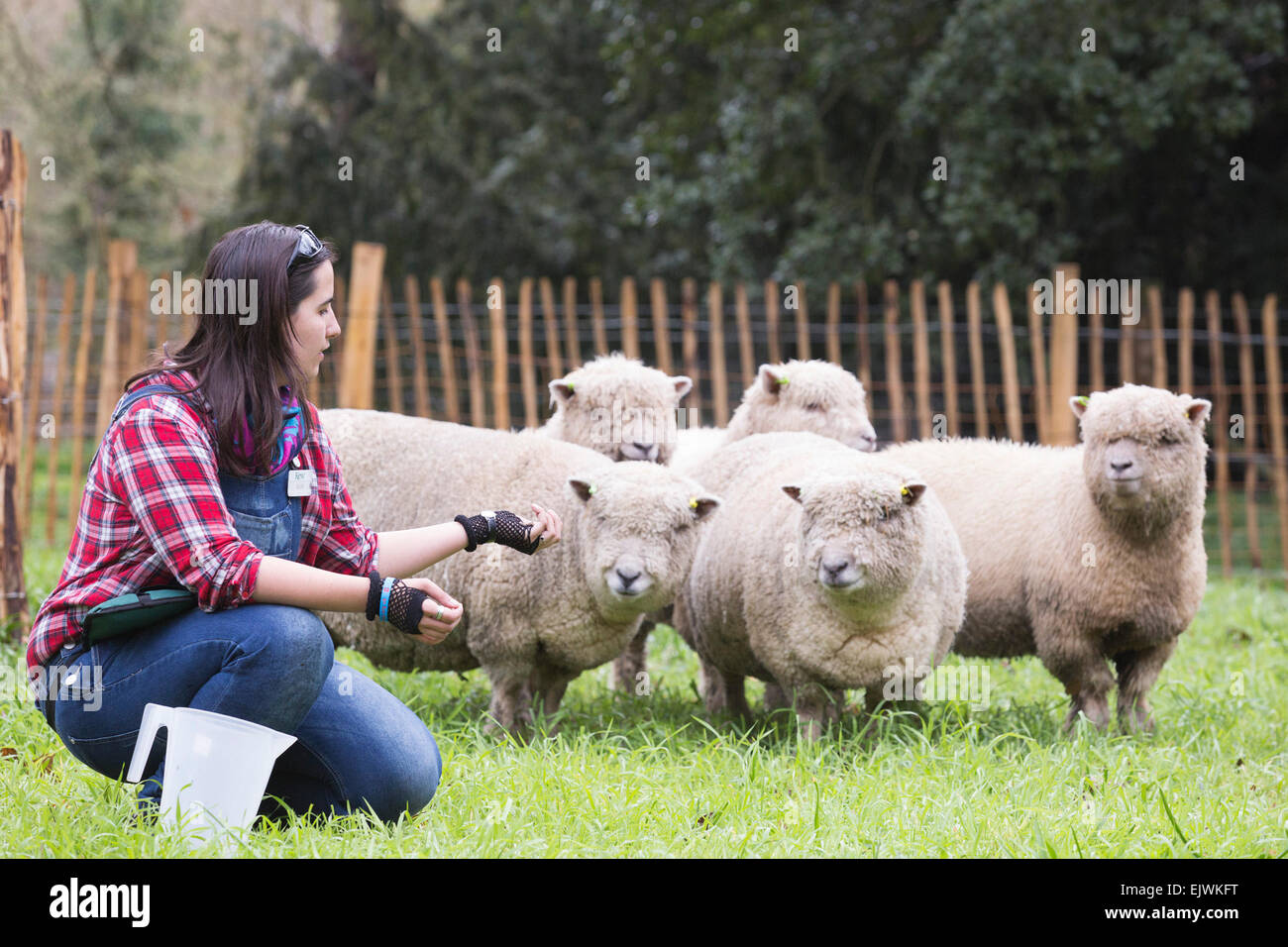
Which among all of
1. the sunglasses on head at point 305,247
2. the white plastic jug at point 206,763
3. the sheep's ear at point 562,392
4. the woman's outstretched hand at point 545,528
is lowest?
the white plastic jug at point 206,763

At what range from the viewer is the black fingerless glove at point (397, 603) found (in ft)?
9.59

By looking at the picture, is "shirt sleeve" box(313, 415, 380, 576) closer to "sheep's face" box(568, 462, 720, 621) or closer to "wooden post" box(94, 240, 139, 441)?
"sheep's face" box(568, 462, 720, 621)

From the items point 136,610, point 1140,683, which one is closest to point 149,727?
point 136,610

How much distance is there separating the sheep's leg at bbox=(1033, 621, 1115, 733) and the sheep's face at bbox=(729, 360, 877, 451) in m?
1.25

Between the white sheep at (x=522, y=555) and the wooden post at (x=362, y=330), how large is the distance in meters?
3.33

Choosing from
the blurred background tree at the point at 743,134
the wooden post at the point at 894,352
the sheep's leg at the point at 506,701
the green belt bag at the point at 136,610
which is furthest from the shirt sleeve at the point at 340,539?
the wooden post at the point at 894,352

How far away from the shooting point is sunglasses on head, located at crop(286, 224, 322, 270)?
3.13 meters

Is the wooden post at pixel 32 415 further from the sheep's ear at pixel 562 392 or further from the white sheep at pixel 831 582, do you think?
the white sheep at pixel 831 582

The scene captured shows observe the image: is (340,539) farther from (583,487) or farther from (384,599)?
(583,487)

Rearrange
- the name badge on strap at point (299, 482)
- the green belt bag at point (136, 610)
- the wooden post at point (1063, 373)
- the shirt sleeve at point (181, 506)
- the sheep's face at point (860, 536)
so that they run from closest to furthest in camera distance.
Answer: the shirt sleeve at point (181, 506), the green belt bag at point (136, 610), the name badge on strap at point (299, 482), the sheep's face at point (860, 536), the wooden post at point (1063, 373)

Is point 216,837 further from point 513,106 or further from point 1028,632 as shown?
point 513,106

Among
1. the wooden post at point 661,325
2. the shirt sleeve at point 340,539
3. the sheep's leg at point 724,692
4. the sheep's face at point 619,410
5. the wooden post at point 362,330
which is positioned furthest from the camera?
the wooden post at point 661,325

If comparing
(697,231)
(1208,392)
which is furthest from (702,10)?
(1208,392)

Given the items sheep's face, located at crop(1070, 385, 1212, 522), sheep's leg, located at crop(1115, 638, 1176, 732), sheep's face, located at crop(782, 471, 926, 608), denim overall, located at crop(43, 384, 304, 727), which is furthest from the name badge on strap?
sheep's leg, located at crop(1115, 638, 1176, 732)
